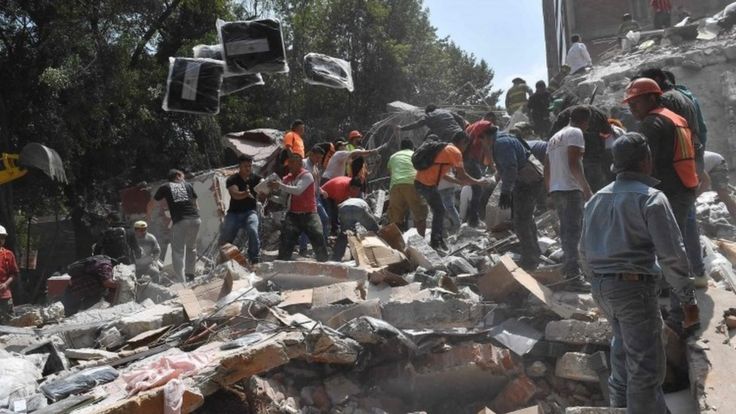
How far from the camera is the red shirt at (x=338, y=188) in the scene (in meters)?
9.09

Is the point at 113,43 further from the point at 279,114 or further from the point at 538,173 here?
the point at 538,173

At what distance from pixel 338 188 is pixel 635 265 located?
18.1ft

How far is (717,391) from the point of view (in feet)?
13.3

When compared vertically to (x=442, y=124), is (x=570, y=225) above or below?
below

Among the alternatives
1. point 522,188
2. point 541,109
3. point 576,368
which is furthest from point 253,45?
point 576,368

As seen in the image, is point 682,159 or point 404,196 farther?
point 404,196

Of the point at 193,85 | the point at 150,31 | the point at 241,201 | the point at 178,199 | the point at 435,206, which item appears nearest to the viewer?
the point at 435,206

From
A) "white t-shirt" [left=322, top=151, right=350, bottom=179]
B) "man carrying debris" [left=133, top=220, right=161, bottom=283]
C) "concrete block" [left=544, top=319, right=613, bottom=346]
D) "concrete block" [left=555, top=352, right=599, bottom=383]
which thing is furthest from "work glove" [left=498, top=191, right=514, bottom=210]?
"man carrying debris" [left=133, top=220, right=161, bottom=283]

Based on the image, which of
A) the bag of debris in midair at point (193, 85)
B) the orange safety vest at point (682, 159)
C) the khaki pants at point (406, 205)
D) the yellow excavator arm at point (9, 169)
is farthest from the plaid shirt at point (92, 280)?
the orange safety vest at point (682, 159)

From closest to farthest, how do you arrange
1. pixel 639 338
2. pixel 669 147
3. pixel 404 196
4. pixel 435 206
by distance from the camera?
pixel 639 338 → pixel 669 147 → pixel 435 206 → pixel 404 196

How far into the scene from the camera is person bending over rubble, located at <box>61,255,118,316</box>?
8289 mm

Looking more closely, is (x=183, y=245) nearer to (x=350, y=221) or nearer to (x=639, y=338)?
(x=350, y=221)

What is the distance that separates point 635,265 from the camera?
12.7 ft

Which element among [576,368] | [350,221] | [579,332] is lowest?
[576,368]
